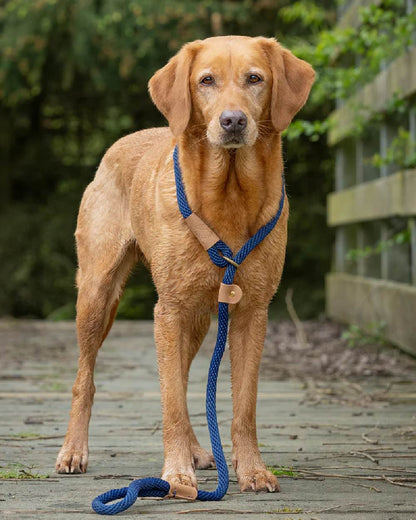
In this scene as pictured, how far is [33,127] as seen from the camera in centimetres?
1528

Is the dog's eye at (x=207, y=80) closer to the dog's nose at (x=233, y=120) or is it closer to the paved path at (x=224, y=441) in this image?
the dog's nose at (x=233, y=120)

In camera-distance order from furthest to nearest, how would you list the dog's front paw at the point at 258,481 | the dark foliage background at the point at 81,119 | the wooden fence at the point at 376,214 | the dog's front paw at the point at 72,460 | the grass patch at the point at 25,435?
1. the dark foliage background at the point at 81,119
2. the wooden fence at the point at 376,214
3. the grass patch at the point at 25,435
4. the dog's front paw at the point at 72,460
5. the dog's front paw at the point at 258,481

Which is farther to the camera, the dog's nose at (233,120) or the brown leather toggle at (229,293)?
the brown leather toggle at (229,293)

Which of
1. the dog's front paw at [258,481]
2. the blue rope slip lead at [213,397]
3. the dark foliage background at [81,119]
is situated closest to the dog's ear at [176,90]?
the blue rope slip lead at [213,397]

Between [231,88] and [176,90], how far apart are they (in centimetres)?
28

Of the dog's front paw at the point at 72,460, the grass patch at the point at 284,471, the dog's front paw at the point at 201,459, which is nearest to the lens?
the grass patch at the point at 284,471

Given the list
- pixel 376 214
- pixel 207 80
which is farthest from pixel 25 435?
pixel 376 214

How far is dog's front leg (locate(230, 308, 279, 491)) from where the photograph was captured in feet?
12.2

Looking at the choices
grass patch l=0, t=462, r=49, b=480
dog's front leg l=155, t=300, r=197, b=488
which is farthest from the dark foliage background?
grass patch l=0, t=462, r=49, b=480

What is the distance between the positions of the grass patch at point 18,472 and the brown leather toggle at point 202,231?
112 centimetres

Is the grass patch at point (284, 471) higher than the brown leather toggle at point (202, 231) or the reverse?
the reverse

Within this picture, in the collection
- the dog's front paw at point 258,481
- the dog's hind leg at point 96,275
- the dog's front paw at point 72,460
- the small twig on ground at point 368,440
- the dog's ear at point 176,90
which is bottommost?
the small twig on ground at point 368,440

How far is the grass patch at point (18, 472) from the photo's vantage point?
3758mm

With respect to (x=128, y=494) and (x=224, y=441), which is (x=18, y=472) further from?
(x=224, y=441)
